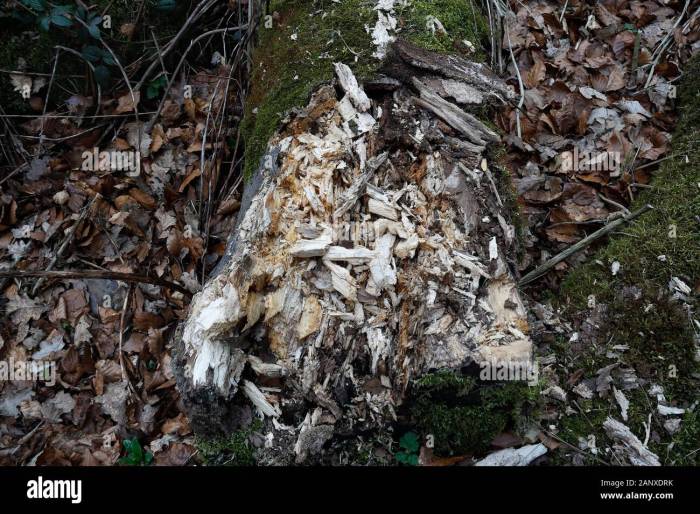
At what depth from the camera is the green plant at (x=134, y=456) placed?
279 cm

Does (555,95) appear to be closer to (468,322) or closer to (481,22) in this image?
(481,22)

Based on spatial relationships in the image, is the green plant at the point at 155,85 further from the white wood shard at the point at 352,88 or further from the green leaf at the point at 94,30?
the white wood shard at the point at 352,88

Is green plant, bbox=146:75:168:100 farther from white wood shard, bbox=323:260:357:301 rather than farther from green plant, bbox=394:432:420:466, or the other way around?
green plant, bbox=394:432:420:466

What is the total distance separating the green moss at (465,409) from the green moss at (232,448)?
29.5 inches

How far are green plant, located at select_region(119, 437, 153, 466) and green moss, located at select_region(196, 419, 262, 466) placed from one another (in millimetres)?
867

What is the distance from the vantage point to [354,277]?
2223 mm

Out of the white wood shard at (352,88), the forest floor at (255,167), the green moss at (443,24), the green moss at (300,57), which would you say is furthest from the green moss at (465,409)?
the green moss at (443,24)

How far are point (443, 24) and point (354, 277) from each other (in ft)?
5.43

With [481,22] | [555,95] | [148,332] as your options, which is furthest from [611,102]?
[148,332]

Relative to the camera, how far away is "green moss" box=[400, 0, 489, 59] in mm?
2695

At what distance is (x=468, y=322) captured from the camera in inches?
86.8

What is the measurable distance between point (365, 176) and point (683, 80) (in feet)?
8.56

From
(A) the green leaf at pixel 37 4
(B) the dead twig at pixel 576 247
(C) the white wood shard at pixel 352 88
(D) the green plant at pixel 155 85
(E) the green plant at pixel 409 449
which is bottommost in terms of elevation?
(E) the green plant at pixel 409 449

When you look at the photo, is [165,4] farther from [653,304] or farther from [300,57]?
[653,304]
